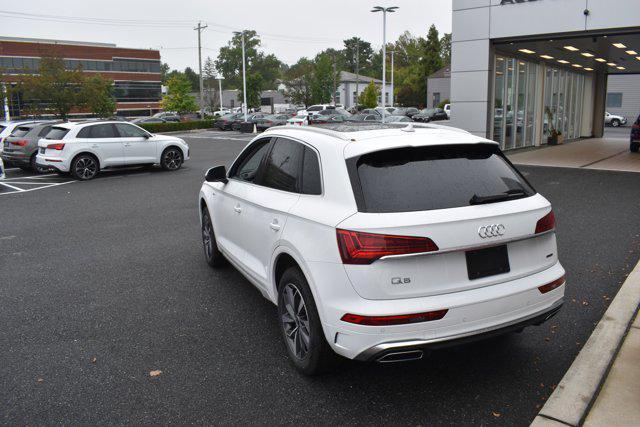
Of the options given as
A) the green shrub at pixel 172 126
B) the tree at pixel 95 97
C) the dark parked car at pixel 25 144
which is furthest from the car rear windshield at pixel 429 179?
the tree at pixel 95 97

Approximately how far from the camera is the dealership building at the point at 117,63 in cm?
7381

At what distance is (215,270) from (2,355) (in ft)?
8.46

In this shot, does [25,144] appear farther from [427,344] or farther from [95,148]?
[427,344]

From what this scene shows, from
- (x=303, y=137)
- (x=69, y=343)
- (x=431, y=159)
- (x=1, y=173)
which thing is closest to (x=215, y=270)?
(x=69, y=343)

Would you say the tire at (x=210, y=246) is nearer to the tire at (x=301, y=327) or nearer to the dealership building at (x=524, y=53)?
the tire at (x=301, y=327)

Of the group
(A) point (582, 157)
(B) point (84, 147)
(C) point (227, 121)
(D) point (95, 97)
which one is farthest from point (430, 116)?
(B) point (84, 147)

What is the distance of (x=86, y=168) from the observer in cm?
1566

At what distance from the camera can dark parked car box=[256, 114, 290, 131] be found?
41.7 m

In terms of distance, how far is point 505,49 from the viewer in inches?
740

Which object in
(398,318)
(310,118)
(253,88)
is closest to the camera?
(398,318)

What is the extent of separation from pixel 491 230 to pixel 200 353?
7.93 ft

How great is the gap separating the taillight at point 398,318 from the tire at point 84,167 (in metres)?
14.1

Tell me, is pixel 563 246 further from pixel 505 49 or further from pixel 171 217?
pixel 505 49

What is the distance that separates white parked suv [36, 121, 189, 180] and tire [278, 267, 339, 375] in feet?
43.0
